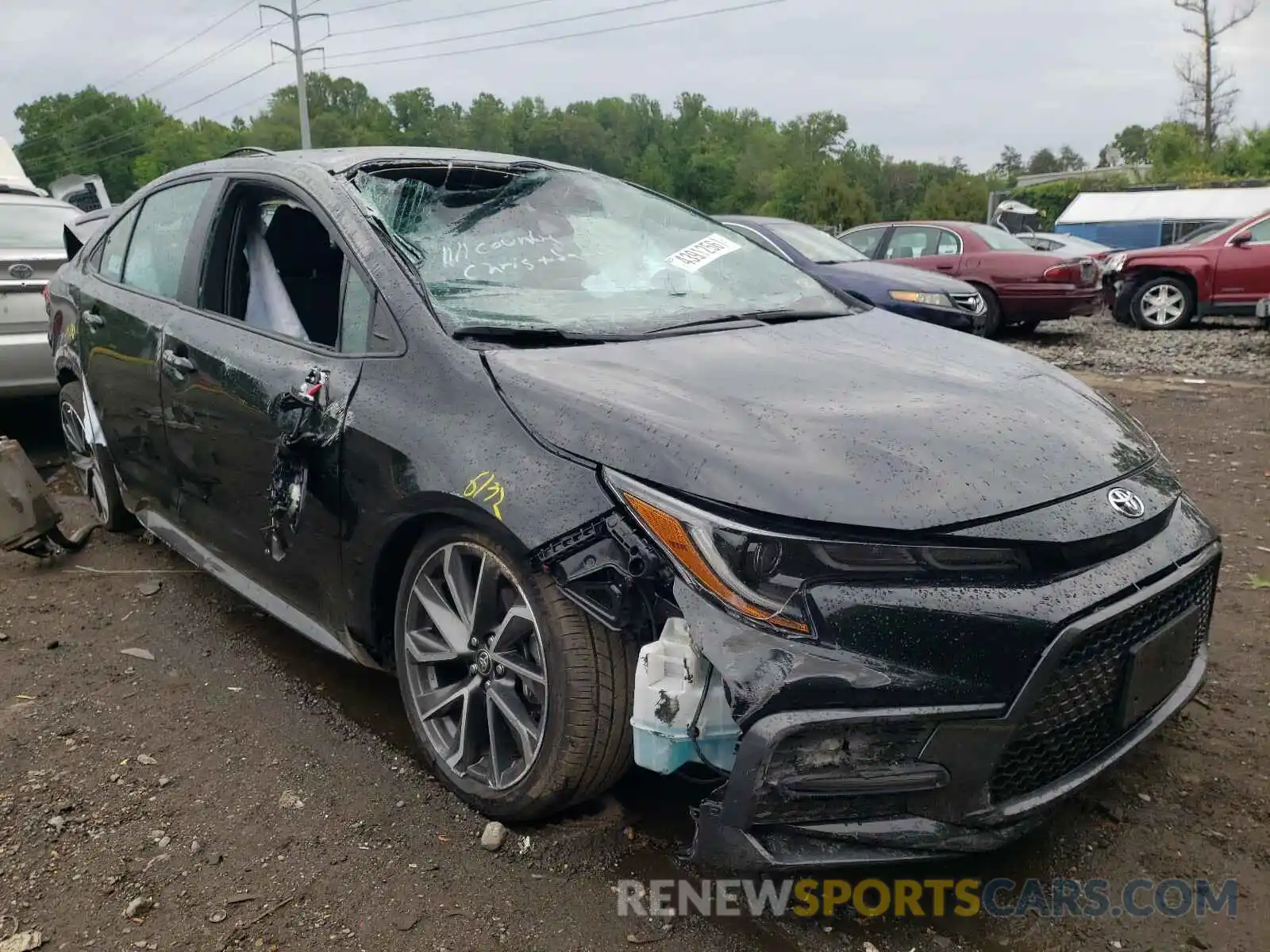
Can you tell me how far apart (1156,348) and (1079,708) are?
403 inches

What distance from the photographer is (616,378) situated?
2.33 meters

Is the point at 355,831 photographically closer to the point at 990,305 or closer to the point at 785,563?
the point at 785,563

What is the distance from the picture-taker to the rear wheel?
4289 millimetres

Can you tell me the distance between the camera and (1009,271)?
1119 centimetres

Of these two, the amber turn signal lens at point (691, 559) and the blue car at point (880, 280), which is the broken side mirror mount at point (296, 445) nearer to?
the amber turn signal lens at point (691, 559)

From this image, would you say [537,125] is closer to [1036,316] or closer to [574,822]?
[1036,316]

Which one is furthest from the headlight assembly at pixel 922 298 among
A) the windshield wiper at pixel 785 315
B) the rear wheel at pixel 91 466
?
the rear wheel at pixel 91 466

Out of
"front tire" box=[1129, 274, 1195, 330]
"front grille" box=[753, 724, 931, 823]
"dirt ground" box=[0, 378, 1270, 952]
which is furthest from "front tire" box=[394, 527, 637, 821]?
"front tire" box=[1129, 274, 1195, 330]

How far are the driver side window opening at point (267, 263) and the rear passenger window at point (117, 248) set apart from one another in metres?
0.92

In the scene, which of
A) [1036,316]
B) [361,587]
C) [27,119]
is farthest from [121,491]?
[27,119]

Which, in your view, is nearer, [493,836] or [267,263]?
[493,836]

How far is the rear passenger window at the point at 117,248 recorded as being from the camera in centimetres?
409

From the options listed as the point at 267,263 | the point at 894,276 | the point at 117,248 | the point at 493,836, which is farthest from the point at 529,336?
the point at 894,276

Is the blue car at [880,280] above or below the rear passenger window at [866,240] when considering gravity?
below
